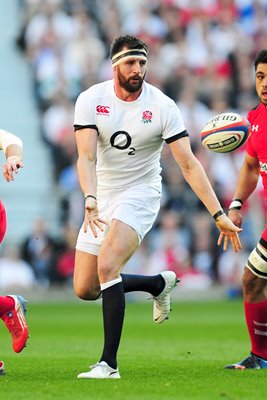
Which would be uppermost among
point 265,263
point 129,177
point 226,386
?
point 129,177

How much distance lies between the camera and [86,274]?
9.07 metres

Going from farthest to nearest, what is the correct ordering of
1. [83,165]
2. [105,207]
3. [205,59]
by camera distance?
[205,59] < [105,207] < [83,165]

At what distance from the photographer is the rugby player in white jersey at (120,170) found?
8.32 meters

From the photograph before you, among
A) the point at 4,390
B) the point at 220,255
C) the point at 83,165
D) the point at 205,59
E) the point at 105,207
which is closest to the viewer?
the point at 4,390

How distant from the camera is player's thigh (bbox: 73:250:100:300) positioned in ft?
29.8

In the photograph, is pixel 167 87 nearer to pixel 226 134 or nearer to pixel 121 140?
pixel 226 134

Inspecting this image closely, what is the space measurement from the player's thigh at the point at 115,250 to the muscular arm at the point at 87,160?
0.36 m

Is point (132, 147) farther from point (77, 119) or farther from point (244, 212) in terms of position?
point (244, 212)

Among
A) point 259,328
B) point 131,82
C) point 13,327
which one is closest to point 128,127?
point 131,82

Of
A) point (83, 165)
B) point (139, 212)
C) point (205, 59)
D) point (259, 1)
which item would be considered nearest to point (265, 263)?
point (139, 212)

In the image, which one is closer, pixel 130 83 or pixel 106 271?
pixel 106 271

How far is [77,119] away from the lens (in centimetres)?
865

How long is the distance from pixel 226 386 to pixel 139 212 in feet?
5.41

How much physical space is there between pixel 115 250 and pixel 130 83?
4.29 ft
